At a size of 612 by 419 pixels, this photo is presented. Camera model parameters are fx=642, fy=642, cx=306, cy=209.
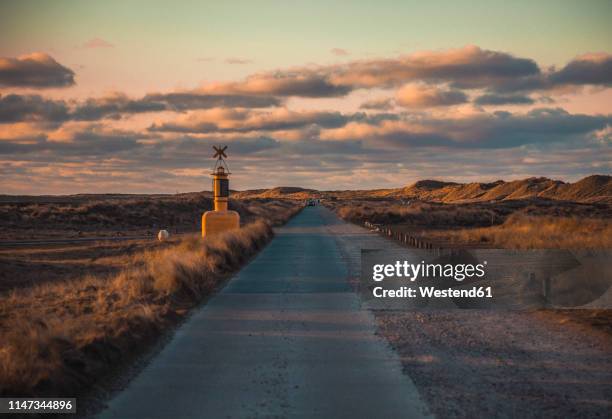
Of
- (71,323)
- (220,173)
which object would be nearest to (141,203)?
(220,173)

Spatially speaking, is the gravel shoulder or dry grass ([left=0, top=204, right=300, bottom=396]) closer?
the gravel shoulder

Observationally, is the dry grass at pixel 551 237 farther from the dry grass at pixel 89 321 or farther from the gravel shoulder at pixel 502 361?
the gravel shoulder at pixel 502 361

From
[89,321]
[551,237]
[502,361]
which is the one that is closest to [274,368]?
[502,361]

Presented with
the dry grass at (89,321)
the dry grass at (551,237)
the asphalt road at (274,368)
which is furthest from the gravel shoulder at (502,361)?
the dry grass at (551,237)

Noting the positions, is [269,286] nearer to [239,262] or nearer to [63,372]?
[239,262]

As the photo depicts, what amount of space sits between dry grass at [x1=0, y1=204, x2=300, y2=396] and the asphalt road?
1.88 ft

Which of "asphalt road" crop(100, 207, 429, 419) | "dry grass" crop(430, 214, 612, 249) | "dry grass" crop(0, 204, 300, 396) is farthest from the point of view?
"dry grass" crop(430, 214, 612, 249)

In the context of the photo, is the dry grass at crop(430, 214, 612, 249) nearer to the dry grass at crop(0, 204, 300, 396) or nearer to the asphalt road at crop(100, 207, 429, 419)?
the dry grass at crop(0, 204, 300, 396)

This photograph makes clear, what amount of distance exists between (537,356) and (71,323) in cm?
670

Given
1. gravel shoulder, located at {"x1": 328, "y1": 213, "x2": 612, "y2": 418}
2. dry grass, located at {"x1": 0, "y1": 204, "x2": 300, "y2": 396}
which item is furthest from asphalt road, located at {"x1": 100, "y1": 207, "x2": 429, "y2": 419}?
dry grass, located at {"x1": 0, "y1": 204, "x2": 300, "y2": 396}

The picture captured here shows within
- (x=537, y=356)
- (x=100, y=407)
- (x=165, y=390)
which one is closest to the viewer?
(x=100, y=407)

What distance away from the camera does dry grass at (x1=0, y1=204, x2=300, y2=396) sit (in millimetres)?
7020

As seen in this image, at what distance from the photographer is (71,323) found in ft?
31.3

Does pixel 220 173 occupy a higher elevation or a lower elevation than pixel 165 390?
higher
